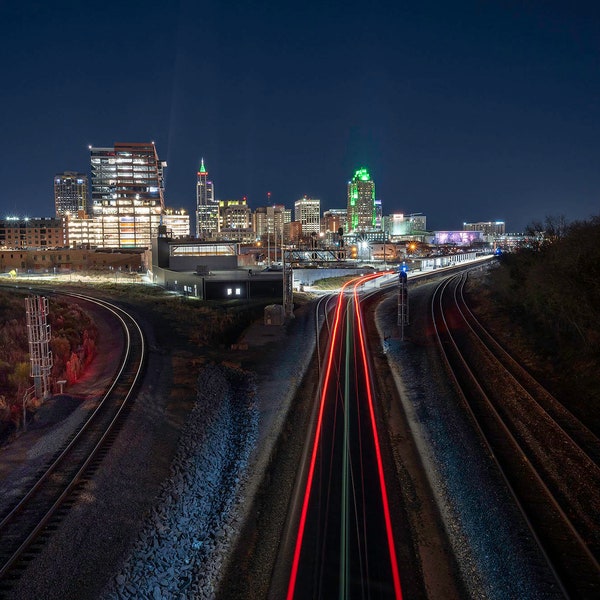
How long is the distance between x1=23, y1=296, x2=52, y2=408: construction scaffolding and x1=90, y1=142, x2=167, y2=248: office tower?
404 feet

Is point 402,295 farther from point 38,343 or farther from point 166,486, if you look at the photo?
point 166,486

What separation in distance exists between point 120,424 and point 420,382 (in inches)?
447

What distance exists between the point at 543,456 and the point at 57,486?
1158 centimetres

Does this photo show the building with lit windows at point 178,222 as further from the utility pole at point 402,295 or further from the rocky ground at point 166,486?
the rocky ground at point 166,486

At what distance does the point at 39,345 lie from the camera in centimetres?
1847

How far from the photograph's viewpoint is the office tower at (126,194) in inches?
5428

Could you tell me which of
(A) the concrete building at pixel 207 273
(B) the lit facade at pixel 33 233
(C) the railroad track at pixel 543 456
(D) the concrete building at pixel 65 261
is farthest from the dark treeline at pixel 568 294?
(B) the lit facade at pixel 33 233

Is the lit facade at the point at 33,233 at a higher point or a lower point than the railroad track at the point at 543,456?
higher

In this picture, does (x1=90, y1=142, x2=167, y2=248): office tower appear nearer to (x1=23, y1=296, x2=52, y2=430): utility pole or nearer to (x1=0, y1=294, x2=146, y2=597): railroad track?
(x1=23, y1=296, x2=52, y2=430): utility pole

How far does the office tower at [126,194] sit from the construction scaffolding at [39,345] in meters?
123

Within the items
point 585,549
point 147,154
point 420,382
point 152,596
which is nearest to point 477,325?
point 420,382

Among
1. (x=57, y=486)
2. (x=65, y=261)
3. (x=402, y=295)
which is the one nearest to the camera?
(x=57, y=486)

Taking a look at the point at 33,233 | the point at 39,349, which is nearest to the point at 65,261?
the point at 33,233

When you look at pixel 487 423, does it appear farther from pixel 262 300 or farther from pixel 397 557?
pixel 262 300
